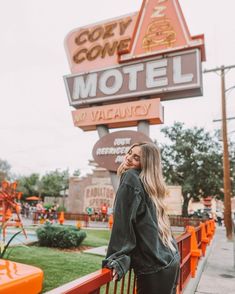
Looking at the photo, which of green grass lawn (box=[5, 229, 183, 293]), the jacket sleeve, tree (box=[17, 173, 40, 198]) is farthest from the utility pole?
tree (box=[17, 173, 40, 198])

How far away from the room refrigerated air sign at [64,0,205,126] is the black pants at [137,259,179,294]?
19.5ft

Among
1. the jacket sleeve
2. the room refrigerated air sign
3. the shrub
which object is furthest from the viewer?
the shrub

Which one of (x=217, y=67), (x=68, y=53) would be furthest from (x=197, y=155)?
(x=68, y=53)

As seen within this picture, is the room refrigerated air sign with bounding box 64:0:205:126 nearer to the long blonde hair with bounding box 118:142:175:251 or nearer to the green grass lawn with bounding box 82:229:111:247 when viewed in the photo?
the green grass lawn with bounding box 82:229:111:247

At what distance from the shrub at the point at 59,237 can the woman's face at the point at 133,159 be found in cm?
752

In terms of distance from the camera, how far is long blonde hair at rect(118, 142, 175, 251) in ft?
6.08

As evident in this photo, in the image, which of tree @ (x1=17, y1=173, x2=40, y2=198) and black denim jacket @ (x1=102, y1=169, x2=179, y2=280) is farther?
tree @ (x1=17, y1=173, x2=40, y2=198)

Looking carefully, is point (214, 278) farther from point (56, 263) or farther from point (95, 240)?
point (95, 240)

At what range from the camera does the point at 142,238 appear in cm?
175

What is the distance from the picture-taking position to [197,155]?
31531 millimetres

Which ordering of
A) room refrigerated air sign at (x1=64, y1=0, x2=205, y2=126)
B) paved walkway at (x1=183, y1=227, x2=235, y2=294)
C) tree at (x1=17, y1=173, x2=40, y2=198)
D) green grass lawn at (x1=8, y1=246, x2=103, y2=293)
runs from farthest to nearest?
tree at (x1=17, y1=173, x2=40, y2=198) < room refrigerated air sign at (x1=64, y1=0, x2=205, y2=126) < green grass lawn at (x1=8, y1=246, x2=103, y2=293) < paved walkway at (x1=183, y1=227, x2=235, y2=294)

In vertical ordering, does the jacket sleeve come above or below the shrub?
above

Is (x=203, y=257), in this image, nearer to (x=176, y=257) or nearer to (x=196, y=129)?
(x=176, y=257)

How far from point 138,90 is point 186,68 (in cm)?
136
